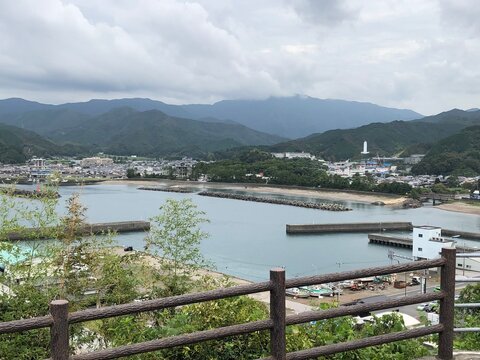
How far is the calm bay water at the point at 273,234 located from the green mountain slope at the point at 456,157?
850 inches

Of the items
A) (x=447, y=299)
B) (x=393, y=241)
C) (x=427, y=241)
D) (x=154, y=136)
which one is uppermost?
(x=154, y=136)

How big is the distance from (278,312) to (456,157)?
66.9m

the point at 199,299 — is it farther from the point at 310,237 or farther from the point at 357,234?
the point at 357,234

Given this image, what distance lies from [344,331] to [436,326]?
0.51m

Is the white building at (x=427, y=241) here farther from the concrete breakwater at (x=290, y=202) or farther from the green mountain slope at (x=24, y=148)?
the green mountain slope at (x=24, y=148)

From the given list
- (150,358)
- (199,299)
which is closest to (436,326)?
(199,299)

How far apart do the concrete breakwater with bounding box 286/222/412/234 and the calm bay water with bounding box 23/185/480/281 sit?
0.86 metres

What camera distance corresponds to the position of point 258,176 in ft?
202

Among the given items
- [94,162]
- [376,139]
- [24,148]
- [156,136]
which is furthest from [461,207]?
[156,136]

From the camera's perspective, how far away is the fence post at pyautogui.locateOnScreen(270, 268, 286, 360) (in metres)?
1.55

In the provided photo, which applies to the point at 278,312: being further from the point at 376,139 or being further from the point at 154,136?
the point at 154,136

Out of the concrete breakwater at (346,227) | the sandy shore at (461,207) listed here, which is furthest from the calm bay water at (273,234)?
the sandy shore at (461,207)

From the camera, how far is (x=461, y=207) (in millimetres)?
40500

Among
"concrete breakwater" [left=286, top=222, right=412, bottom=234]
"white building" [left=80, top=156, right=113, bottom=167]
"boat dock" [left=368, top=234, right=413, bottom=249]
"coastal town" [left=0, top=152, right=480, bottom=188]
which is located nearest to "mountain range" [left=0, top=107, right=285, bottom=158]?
"white building" [left=80, top=156, right=113, bottom=167]
